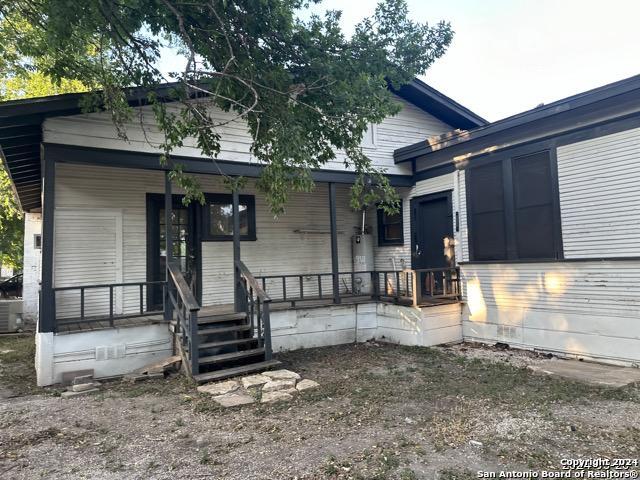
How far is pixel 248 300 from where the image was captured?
6566mm

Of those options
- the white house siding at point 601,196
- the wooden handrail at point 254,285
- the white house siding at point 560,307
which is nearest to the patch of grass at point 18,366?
the wooden handrail at point 254,285

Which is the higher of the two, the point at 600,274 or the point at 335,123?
the point at 335,123

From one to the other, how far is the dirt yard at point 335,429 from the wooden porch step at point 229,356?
0.37 meters

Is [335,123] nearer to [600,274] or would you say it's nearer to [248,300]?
[248,300]

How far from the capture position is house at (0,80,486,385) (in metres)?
5.86

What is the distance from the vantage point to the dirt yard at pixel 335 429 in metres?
3.08

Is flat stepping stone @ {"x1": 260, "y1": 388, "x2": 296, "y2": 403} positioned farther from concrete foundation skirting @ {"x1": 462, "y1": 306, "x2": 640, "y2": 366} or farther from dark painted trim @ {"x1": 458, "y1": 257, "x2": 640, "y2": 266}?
dark painted trim @ {"x1": 458, "y1": 257, "x2": 640, "y2": 266}

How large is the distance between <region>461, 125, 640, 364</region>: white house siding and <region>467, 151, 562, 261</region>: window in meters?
0.19

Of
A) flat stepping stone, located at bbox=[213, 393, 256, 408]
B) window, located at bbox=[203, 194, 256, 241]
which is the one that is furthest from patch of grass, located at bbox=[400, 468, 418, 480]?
window, located at bbox=[203, 194, 256, 241]

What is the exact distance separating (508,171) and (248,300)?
4.70 m

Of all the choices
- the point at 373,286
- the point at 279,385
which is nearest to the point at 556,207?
the point at 373,286

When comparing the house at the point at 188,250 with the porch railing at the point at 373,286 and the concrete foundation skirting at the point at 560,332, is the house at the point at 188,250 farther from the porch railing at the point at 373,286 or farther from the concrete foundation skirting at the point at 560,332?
the concrete foundation skirting at the point at 560,332

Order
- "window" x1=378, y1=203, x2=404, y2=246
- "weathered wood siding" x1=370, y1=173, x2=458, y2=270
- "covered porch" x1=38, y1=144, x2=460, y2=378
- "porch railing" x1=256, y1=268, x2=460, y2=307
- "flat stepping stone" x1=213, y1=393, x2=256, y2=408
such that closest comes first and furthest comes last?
1. "flat stepping stone" x1=213, y1=393, x2=256, y2=408
2. "covered porch" x1=38, y1=144, x2=460, y2=378
3. "porch railing" x1=256, y1=268, x2=460, y2=307
4. "weathered wood siding" x1=370, y1=173, x2=458, y2=270
5. "window" x1=378, y1=203, x2=404, y2=246

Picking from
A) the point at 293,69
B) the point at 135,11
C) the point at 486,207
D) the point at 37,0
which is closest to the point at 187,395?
the point at 293,69
